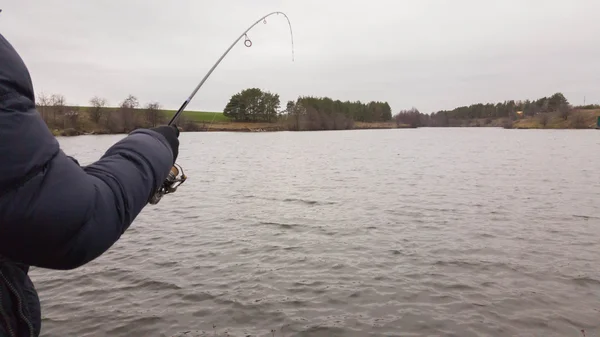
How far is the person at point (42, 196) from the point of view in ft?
4.70

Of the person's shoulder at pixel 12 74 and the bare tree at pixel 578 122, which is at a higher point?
the bare tree at pixel 578 122

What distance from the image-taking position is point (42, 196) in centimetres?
149

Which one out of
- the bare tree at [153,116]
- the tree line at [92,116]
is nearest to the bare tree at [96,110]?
the tree line at [92,116]

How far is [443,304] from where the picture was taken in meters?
6.59

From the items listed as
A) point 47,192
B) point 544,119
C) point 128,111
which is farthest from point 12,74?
point 544,119

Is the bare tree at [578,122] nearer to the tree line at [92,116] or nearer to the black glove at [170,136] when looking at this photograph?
the tree line at [92,116]

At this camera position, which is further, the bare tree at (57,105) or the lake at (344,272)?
the bare tree at (57,105)

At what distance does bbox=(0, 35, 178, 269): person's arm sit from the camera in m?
1.42

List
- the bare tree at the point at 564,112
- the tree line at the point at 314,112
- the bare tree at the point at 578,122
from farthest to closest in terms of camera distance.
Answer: the bare tree at the point at 564,112 < the bare tree at the point at 578,122 < the tree line at the point at 314,112

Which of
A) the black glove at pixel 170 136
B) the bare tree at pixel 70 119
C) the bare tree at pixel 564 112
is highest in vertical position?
the bare tree at pixel 564 112

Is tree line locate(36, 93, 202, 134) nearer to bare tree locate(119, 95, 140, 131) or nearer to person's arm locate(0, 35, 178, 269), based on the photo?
bare tree locate(119, 95, 140, 131)

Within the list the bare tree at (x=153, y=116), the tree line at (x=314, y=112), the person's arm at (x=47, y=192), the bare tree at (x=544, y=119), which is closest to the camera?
the person's arm at (x=47, y=192)

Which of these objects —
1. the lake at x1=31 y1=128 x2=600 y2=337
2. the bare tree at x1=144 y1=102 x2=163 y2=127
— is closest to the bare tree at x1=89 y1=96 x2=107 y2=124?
the bare tree at x1=144 y1=102 x2=163 y2=127

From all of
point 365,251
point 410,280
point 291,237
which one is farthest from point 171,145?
point 291,237
